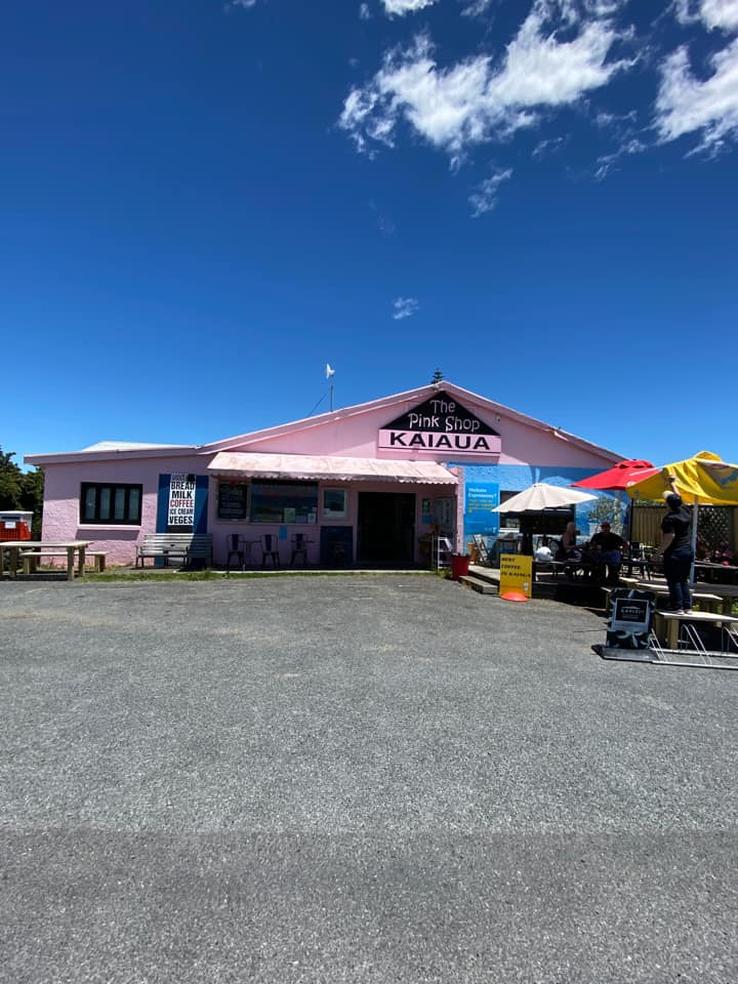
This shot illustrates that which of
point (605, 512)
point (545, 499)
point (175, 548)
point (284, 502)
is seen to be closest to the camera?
point (545, 499)

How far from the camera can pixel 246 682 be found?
5.33 m

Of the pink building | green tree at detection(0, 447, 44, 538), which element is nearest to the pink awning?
the pink building

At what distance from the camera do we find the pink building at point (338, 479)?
1526 cm

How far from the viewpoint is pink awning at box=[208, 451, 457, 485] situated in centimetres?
1441

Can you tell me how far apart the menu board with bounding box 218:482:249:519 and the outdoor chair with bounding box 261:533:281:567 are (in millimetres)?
865

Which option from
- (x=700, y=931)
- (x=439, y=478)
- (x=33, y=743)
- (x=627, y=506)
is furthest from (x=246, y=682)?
(x=627, y=506)

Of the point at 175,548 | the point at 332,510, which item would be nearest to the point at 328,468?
the point at 332,510

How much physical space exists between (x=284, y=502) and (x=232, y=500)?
1.43m

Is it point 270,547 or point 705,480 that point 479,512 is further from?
point 705,480

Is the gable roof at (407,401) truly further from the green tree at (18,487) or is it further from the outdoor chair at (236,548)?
the green tree at (18,487)

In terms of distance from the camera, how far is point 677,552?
25.7 feet

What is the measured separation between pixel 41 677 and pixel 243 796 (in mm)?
3195

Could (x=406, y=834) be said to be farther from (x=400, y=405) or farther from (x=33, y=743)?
(x=400, y=405)

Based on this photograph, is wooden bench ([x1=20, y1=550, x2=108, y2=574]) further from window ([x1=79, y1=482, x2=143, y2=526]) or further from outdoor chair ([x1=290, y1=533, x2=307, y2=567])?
outdoor chair ([x1=290, y1=533, x2=307, y2=567])
